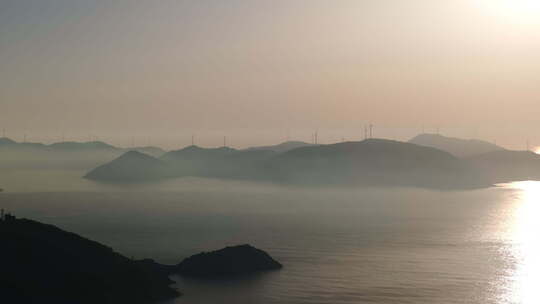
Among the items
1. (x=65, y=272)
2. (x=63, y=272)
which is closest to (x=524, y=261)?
(x=65, y=272)

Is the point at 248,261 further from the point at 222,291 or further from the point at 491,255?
the point at 491,255

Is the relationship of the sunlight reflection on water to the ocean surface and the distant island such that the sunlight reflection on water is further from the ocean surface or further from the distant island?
the distant island

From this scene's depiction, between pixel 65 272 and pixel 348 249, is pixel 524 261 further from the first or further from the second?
pixel 65 272

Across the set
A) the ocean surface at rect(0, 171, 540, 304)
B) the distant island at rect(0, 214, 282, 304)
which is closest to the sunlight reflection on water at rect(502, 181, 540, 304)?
the ocean surface at rect(0, 171, 540, 304)

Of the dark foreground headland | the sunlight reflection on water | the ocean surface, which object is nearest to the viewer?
the dark foreground headland

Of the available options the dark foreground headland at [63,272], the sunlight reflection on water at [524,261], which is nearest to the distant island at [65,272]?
the dark foreground headland at [63,272]

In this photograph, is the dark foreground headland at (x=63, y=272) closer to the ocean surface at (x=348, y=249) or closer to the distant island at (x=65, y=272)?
the distant island at (x=65, y=272)

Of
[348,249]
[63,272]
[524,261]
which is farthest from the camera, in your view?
[348,249]

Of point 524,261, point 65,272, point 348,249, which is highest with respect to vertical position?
point 65,272
